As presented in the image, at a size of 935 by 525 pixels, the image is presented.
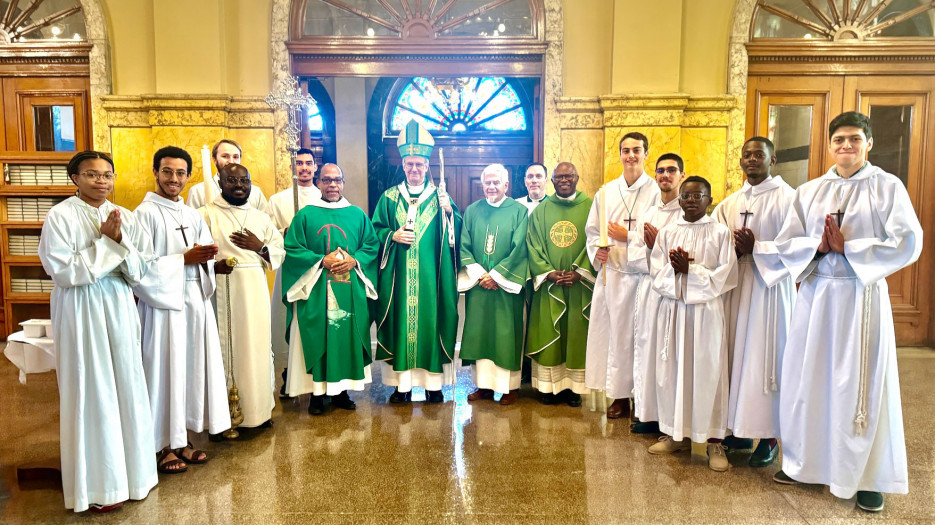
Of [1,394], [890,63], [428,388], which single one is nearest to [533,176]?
[428,388]

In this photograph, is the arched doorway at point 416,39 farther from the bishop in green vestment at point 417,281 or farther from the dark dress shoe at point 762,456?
the dark dress shoe at point 762,456

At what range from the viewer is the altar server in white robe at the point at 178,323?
3.36 meters

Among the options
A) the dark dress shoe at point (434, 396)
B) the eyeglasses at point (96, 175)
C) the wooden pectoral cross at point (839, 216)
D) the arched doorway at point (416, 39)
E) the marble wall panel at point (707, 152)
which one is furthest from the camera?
the arched doorway at point (416, 39)

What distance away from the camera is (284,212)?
567 cm

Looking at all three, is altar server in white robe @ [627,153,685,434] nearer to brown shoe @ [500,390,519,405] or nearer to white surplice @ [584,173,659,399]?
white surplice @ [584,173,659,399]

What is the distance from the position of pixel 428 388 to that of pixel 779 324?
103 inches

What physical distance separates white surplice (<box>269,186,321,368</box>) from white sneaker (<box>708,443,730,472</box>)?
3.59 metres

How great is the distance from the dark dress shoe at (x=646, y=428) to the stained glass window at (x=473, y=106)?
26.8 ft

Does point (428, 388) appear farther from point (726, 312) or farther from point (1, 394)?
point (1, 394)

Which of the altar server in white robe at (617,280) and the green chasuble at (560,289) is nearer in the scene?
the altar server in white robe at (617,280)

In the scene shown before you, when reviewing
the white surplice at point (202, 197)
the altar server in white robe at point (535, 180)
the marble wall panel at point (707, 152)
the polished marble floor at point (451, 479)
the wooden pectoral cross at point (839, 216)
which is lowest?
the polished marble floor at point (451, 479)

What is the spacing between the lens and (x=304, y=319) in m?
4.44

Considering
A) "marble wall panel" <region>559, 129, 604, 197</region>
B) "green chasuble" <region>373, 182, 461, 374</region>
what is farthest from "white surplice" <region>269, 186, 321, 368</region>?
"marble wall panel" <region>559, 129, 604, 197</region>

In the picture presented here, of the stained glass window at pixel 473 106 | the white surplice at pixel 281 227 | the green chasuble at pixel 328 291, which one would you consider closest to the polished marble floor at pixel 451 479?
the green chasuble at pixel 328 291
